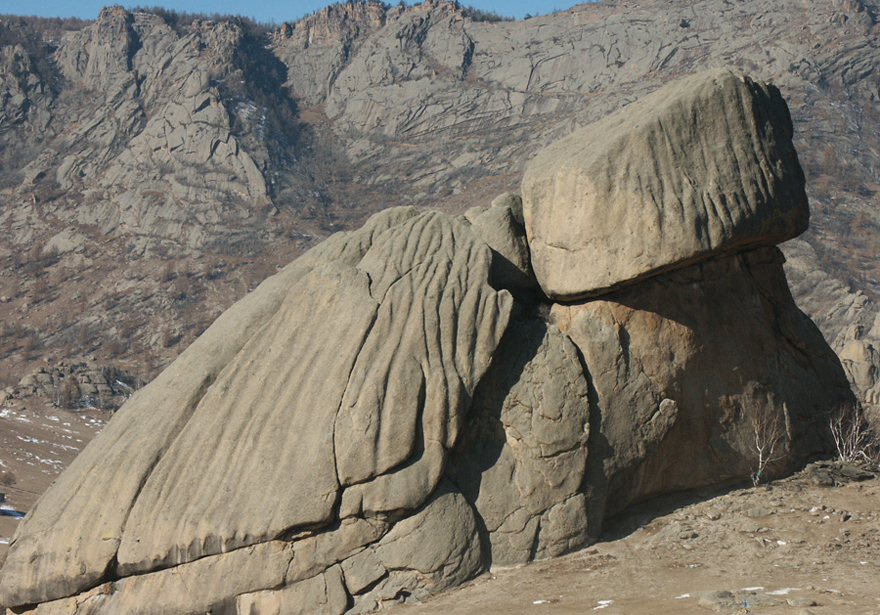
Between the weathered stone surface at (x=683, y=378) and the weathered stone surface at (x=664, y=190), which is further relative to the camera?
the weathered stone surface at (x=683, y=378)

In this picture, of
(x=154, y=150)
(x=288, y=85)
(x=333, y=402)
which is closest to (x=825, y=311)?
(x=333, y=402)

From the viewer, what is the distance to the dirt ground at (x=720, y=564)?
6.96 m

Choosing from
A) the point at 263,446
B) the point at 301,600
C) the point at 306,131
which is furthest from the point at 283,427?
the point at 306,131

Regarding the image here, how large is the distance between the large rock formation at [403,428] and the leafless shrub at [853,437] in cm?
86

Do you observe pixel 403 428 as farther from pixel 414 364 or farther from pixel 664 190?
pixel 664 190

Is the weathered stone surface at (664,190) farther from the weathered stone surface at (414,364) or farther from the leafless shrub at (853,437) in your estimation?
the leafless shrub at (853,437)

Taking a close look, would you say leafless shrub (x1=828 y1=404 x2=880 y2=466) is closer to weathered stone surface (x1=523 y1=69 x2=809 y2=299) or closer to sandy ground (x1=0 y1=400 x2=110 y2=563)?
weathered stone surface (x1=523 y1=69 x2=809 y2=299)

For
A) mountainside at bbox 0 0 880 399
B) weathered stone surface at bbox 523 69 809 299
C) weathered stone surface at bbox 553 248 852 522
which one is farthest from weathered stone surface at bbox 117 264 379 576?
mountainside at bbox 0 0 880 399

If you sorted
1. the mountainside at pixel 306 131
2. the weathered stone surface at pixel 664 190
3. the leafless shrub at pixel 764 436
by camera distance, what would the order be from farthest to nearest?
the mountainside at pixel 306 131 < the leafless shrub at pixel 764 436 < the weathered stone surface at pixel 664 190

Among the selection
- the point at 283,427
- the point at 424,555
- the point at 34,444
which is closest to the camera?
the point at 424,555

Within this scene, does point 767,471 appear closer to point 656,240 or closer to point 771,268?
point 771,268

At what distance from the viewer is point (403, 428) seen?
8.33m

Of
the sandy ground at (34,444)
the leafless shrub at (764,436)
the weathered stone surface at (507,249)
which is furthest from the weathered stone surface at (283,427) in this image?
the sandy ground at (34,444)

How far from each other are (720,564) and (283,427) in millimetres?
4874
